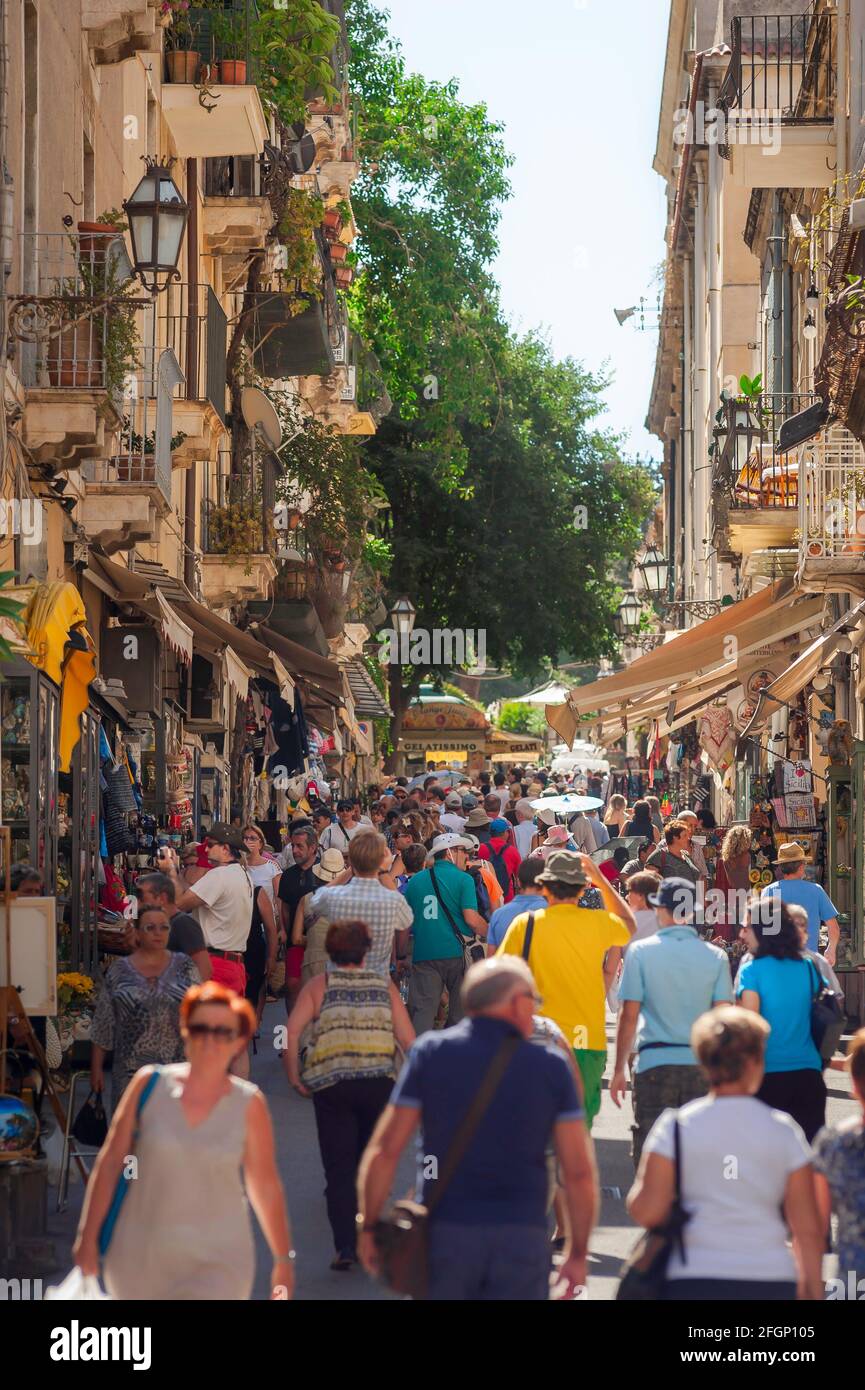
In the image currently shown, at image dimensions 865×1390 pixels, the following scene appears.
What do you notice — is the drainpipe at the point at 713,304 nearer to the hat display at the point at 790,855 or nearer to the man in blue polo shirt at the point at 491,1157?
the hat display at the point at 790,855

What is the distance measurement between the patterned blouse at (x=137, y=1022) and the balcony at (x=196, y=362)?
483 inches

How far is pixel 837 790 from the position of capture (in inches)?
704

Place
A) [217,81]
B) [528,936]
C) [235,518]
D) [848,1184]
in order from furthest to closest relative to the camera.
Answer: [235,518] → [217,81] → [528,936] → [848,1184]

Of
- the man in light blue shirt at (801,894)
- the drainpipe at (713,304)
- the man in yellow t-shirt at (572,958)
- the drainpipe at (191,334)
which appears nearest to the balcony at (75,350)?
the man in light blue shirt at (801,894)

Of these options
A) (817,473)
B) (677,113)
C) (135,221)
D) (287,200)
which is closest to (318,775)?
(287,200)

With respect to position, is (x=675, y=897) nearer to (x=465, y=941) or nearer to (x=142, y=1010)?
(x=142, y=1010)

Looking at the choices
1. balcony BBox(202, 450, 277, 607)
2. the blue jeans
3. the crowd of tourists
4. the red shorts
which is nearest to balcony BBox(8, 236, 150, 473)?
the crowd of tourists

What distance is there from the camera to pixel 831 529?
1820cm

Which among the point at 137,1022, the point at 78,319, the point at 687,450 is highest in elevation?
the point at 687,450

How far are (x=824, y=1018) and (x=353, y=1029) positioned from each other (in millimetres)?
2017

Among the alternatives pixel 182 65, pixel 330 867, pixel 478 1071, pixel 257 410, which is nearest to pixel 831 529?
pixel 330 867

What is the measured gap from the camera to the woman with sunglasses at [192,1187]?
5.97 meters

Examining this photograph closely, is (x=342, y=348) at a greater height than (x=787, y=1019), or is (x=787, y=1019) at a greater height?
(x=342, y=348)

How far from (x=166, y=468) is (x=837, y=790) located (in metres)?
6.30
